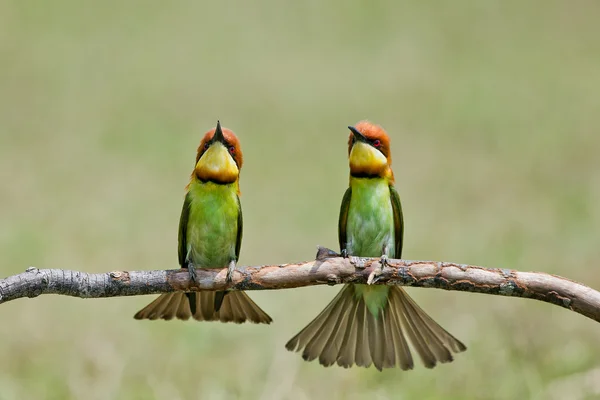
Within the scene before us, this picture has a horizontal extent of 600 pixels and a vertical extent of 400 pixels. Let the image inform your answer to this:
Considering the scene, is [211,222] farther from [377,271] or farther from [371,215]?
[377,271]

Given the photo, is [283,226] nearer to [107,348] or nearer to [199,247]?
[107,348]

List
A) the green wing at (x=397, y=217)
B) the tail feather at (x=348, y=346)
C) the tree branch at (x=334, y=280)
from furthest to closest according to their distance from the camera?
the green wing at (x=397, y=217) → the tail feather at (x=348, y=346) → the tree branch at (x=334, y=280)

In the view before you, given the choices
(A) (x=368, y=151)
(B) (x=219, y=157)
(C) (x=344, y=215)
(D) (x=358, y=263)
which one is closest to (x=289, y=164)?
(C) (x=344, y=215)

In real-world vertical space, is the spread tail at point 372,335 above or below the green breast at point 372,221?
below

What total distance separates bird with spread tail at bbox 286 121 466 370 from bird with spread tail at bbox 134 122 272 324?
0.85ft

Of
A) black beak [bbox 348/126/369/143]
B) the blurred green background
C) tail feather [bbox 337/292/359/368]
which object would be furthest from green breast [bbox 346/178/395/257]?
the blurred green background

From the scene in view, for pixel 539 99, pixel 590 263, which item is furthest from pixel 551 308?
pixel 539 99

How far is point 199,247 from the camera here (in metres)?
3.01

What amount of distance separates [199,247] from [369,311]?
2.13 ft

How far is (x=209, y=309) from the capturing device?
2.97 m

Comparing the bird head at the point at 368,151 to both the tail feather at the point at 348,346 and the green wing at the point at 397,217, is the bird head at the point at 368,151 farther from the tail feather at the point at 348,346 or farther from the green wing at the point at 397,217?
the tail feather at the point at 348,346

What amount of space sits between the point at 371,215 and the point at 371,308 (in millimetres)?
335

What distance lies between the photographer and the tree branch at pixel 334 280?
2344 mm

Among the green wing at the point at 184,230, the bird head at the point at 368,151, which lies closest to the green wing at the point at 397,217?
the bird head at the point at 368,151
